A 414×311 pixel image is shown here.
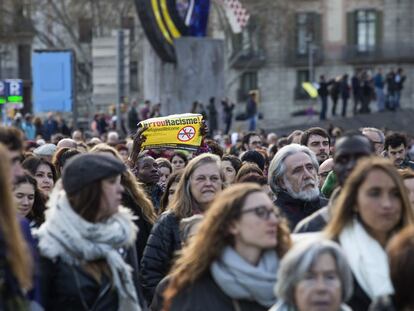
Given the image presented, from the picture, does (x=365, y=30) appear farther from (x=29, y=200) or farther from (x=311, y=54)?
(x=29, y=200)

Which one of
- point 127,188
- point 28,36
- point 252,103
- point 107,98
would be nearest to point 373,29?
point 28,36

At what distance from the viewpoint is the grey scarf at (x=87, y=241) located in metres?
6.95

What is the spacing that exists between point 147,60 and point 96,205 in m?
26.4

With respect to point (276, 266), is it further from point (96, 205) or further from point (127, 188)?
point (127, 188)

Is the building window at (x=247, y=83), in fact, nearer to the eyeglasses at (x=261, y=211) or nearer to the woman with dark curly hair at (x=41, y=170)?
the woman with dark curly hair at (x=41, y=170)

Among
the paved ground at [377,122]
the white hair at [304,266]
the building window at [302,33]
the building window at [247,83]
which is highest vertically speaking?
the building window at [302,33]

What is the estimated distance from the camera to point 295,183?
370 inches

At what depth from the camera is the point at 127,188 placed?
9875 millimetres

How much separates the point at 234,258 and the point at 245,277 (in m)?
0.12

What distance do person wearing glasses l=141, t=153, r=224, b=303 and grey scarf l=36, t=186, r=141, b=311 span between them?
1699 mm

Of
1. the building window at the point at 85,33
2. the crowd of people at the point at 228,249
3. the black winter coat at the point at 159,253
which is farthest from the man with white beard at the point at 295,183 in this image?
the building window at the point at 85,33

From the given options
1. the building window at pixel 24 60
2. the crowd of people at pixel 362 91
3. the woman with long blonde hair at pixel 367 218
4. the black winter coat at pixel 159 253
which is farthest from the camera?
the building window at pixel 24 60

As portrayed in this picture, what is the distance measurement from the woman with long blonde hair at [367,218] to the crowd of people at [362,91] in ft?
124

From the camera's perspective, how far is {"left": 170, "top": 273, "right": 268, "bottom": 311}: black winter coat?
6602mm
